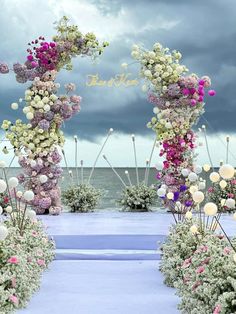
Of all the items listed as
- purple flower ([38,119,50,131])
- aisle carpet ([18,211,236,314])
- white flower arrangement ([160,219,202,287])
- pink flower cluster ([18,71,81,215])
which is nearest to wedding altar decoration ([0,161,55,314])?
aisle carpet ([18,211,236,314])

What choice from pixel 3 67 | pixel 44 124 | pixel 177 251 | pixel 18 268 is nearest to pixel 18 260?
pixel 18 268

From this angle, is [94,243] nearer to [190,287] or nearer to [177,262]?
[177,262]

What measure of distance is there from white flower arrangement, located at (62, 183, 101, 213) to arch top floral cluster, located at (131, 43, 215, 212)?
1569mm

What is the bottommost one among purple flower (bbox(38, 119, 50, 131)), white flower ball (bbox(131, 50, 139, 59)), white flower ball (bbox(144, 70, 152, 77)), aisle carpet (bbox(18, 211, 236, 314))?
aisle carpet (bbox(18, 211, 236, 314))

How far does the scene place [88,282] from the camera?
5.67m

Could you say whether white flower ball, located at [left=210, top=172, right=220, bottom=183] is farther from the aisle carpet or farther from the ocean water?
the ocean water

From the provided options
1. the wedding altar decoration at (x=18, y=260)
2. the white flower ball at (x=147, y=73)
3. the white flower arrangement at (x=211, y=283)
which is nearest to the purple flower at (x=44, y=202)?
the white flower ball at (x=147, y=73)

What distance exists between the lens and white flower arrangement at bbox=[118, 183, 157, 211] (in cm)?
1180

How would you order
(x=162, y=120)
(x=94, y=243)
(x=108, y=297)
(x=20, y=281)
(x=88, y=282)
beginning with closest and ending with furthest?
1. (x=20, y=281)
2. (x=108, y=297)
3. (x=88, y=282)
4. (x=94, y=243)
5. (x=162, y=120)

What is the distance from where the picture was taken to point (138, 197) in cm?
1184

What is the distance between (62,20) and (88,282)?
6.65m

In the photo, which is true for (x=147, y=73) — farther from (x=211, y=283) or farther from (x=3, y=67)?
(x=211, y=283)

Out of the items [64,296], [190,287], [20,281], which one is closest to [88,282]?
[64,296]

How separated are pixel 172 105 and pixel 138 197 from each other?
1.96 meters
